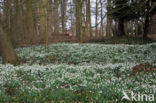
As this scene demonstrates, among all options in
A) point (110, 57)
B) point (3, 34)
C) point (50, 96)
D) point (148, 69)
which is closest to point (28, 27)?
point (3, 34)

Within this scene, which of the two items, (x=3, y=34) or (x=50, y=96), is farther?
(x=3, y=34)

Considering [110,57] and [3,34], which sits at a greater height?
[3,34]

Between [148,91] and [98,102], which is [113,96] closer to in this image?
[98,102]

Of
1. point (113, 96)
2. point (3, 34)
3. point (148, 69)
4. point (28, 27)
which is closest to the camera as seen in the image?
point (113, 96)

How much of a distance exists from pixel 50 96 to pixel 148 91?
111 inches

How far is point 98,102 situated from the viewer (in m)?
4.34

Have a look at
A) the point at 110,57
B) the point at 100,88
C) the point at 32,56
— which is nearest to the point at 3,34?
the point at 32,56

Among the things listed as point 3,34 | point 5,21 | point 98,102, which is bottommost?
point 98,102

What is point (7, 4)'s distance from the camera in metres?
14.8

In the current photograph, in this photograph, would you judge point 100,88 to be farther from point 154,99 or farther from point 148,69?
point 148,69

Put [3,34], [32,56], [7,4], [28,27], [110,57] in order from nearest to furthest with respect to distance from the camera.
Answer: [3,34] → [110,57] → [32,56] → [7,4] → [28,27]

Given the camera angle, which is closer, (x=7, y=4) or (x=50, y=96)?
(x=50, y=96)

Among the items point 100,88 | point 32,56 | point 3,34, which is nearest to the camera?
point 100,88

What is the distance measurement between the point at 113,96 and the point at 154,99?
40.9 inches
